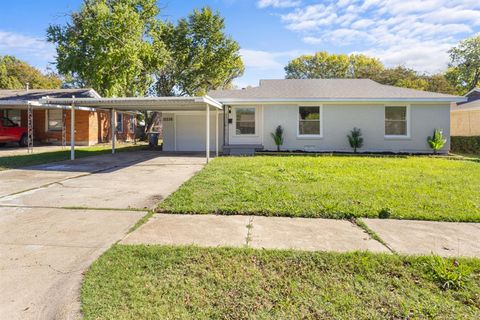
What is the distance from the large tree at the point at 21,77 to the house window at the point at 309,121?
33.9 metres

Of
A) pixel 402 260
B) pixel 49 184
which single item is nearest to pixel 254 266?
pixel 402 260

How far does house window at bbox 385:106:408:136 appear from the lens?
14852 millimetres

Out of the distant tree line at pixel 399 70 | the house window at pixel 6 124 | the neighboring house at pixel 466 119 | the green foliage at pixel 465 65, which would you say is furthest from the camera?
the green foliage at pixel 465 65

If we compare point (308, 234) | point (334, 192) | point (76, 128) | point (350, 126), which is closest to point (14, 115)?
point (76, 128)

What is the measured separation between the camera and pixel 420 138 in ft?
48.3

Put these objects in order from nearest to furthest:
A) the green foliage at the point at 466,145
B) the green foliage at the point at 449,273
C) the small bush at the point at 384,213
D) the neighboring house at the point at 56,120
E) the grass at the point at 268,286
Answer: the grass at the point at 268,286 < the green foliage at the point at 449,273 < the small bush at the point at 384,213 < the green foliage at the point at 466,145 < the neighboring house at the point at 56,120

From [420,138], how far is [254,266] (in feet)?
46.5

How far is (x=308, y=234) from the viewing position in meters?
4.28

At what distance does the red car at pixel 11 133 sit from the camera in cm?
1734

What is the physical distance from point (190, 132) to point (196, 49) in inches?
442

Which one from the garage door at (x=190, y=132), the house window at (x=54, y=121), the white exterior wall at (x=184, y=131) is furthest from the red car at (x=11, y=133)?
the garage door at (x=190, y=132)

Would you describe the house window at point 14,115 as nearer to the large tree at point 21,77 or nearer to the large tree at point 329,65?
the large tree at point 21,77

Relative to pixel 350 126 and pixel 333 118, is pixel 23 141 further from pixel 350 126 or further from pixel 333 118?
pixel 350 126

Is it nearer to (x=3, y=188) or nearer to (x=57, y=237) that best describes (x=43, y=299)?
(x=57, y=237)
